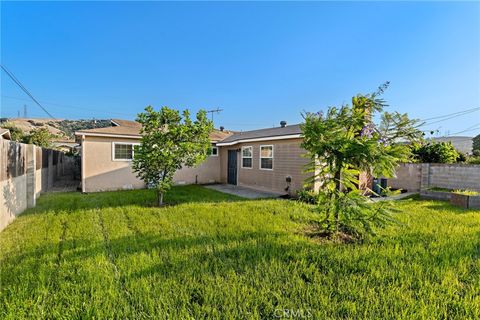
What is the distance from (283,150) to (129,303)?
8847 millimetres

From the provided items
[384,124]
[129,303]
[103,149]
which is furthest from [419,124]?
[103,149]

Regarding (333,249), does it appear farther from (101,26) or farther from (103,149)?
(101,26)

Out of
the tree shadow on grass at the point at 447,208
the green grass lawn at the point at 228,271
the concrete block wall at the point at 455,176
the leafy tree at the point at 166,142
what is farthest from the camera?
the concrete block wall at the point at 455,176

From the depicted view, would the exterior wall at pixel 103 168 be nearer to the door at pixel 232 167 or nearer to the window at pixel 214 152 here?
the window at pixel 214 152

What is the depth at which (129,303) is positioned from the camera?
8.58 feet

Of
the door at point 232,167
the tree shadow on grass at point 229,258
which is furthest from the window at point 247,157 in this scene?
the tree shadow on grass at point 229,258

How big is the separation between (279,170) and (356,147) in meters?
6.41

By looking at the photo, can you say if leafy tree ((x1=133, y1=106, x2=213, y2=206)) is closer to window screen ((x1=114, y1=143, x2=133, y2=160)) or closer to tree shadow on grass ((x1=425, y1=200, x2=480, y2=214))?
window screen ((x1=114, y1=143, x2=133, y2=160))

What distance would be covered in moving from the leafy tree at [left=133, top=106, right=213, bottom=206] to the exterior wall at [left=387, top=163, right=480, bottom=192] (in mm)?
8858

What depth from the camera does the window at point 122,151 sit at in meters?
11.6

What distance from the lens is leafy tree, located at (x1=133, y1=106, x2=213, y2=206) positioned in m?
7.74

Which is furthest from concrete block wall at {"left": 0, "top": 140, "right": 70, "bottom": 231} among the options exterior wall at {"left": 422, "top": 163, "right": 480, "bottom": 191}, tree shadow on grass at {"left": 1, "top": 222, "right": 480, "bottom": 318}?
exterior wall at {"left": 422, "top": 163, "right": 480, "bottom": 191}

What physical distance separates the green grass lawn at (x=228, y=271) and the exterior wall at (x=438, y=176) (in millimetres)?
6005

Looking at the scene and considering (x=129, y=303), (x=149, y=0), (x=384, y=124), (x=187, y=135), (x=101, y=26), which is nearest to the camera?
(x=129, y=303)
